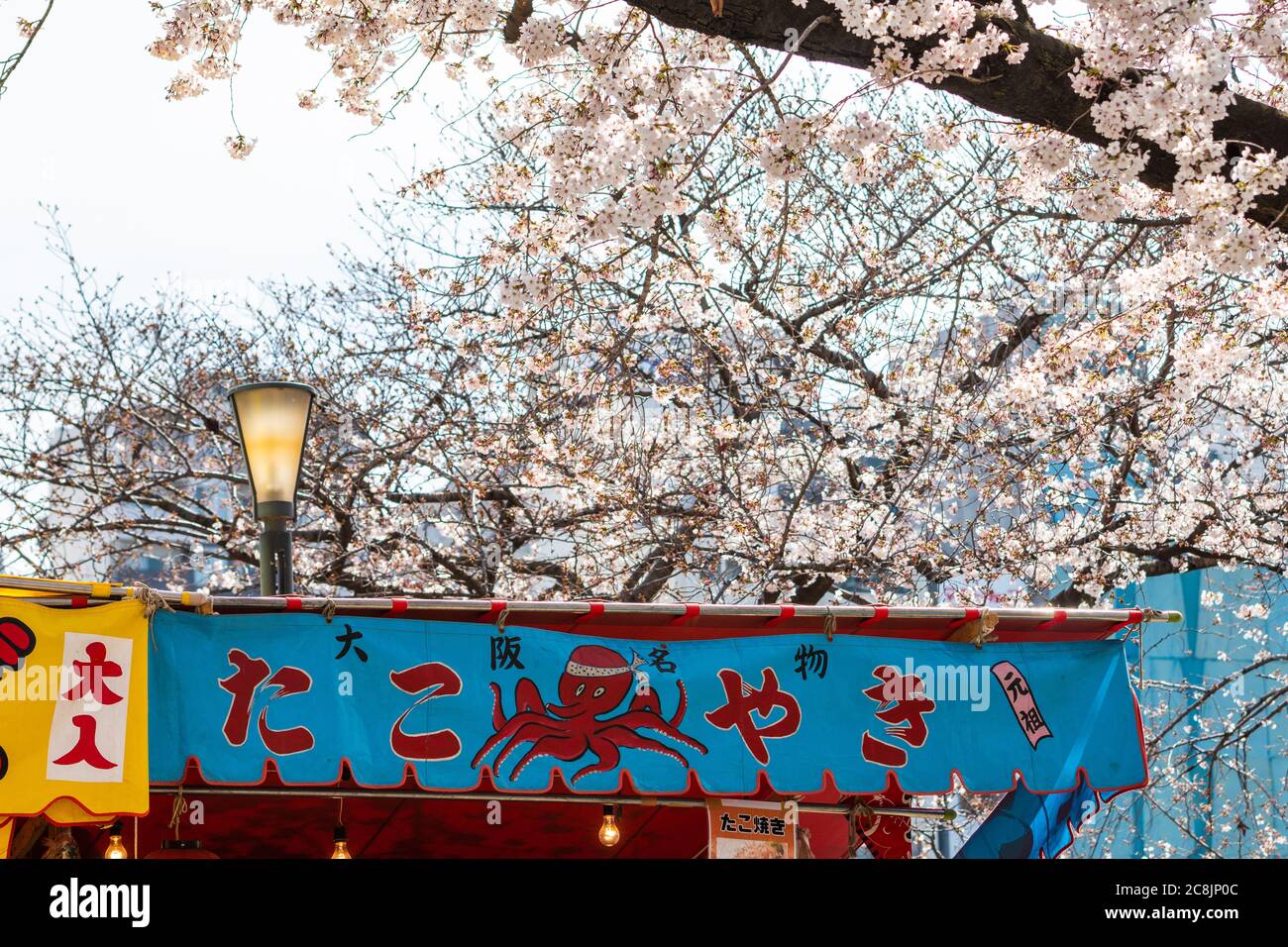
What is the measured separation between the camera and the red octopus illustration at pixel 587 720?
5727mm

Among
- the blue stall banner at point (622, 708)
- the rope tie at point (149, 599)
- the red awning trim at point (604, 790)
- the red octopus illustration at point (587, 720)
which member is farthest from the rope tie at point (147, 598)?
the red octopus illustration at point (587, 720)

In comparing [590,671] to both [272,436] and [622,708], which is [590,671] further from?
[272,436]

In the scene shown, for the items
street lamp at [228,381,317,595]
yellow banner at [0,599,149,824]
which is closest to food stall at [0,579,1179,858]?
yellow banner at [0,599,149,824]

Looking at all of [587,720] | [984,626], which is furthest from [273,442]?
[984,626]

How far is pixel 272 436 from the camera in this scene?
23.7 ft

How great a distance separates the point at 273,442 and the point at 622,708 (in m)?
2.85

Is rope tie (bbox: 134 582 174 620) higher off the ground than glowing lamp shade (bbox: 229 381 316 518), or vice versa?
glowing lamp shade (bbox: 229 381 316 518)

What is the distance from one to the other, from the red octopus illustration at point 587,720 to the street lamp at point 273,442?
2131 millimetres

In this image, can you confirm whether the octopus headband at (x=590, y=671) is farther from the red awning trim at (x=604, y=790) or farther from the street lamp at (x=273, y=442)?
the street lamp at (x=273, y=442)

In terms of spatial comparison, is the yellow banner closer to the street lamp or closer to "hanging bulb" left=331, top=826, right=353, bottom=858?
"hanging bulb" left=331, top=826, right=353, bottom=858

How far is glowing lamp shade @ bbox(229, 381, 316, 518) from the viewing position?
7.18 meters

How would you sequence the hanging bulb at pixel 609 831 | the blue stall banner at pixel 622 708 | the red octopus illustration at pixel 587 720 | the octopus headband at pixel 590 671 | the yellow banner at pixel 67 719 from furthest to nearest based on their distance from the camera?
the hanging bulb at pixel 609 831, the octopus headband at pixel 590 671, the red octopus illustration at pixel 587 720, the blue stall banner at pixel 622 708, the yellow banner at pixel 67 719
